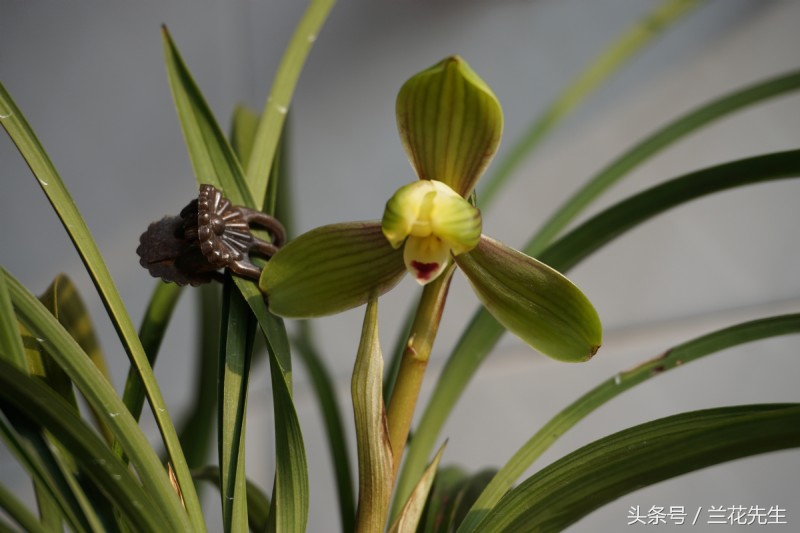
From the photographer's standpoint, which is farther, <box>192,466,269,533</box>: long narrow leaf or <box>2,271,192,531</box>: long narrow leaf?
<box>192,466,269,533</box>: long narrow leaf

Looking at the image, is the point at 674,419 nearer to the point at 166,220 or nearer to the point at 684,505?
the point at 166,220

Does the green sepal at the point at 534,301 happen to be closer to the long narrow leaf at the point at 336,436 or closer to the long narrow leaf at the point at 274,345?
the long narrow leaf at the point at 274,345

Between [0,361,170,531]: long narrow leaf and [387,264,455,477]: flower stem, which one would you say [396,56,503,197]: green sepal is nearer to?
[387,264,455,477]: flower stem

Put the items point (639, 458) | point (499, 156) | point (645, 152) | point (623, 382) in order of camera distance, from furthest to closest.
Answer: point (499, 156)
point (645, 152)
point (623, 382)
point (639, 458)

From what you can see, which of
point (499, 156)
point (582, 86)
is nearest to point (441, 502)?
point (582, 86)

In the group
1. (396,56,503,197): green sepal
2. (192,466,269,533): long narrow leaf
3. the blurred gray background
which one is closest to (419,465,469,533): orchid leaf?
(192,466,269,533): long narrow leaf

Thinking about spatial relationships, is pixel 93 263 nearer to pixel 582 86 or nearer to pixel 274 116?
pixel 274 116
